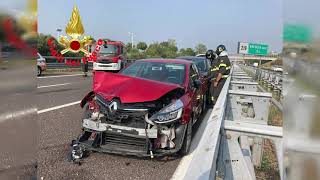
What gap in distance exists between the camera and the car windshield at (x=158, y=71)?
675 cm

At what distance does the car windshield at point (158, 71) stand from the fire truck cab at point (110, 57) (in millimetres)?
17521

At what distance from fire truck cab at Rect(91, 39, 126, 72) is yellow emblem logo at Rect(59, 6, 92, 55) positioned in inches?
56.3

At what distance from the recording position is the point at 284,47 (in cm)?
85

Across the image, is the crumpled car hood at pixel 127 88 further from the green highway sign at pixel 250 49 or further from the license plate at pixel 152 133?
the green highway sign at pixel 250 49

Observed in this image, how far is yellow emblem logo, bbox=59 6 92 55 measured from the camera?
2323cm

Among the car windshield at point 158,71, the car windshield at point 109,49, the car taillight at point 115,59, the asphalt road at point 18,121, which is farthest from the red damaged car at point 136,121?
the car windshield at point 109,49

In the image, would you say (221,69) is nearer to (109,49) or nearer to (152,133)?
(152,133)

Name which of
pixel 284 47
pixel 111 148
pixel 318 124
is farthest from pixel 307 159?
pixel 111 148

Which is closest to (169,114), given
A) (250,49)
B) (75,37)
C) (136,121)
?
(136,121)

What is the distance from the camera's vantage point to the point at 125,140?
4.88 meters

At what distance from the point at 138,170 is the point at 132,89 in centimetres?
122

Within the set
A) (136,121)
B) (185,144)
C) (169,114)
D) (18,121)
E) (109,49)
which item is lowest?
(185,144)

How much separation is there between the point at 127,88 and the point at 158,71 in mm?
1904

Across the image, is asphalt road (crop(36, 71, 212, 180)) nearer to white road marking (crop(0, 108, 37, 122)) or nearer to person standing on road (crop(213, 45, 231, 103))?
white road marking (crop(0, 108, 37, 122))
